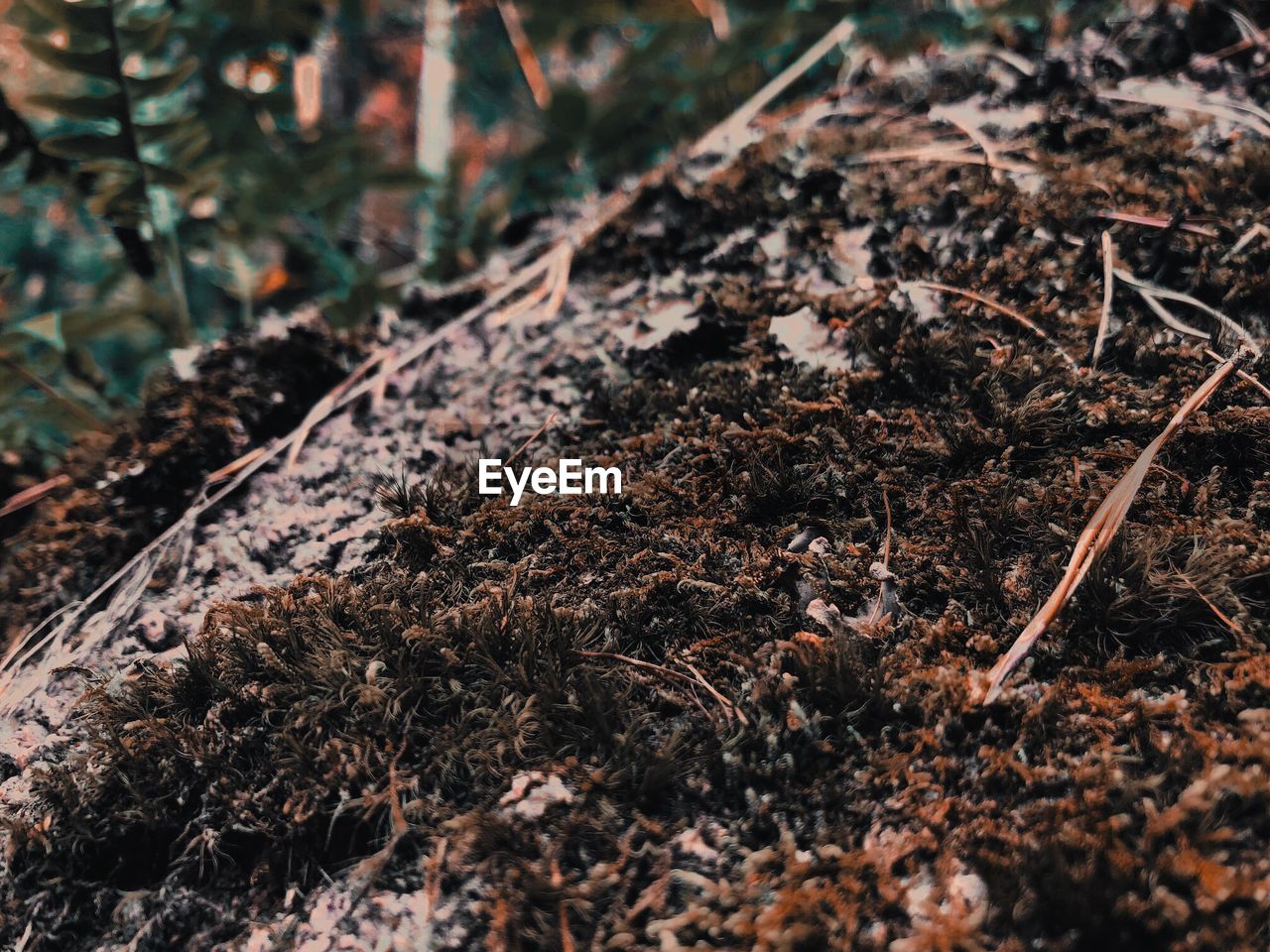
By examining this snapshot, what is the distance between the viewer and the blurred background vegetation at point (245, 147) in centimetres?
280

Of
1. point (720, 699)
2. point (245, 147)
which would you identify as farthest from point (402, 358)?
point (245, 147)

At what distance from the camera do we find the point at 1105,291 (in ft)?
6.45

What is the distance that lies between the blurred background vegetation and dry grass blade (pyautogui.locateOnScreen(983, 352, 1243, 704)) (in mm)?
2142

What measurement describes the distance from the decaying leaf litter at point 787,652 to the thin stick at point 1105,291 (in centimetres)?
2

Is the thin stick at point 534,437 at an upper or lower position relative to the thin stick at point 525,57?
lower

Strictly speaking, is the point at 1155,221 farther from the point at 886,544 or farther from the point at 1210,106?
the point at 886,544

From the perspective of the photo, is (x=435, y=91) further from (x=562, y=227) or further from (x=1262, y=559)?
(x=1262, y=559)

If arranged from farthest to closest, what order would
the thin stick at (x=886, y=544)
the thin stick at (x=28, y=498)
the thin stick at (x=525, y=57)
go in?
the thin stick at (x=525, y=57), the thin stick at (x=28, y=498), the thin stick at (x=886, y=544)

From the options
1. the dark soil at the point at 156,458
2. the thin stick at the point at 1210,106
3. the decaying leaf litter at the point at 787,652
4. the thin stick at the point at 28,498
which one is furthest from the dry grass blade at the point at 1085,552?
the thin stick at the point at 28,498

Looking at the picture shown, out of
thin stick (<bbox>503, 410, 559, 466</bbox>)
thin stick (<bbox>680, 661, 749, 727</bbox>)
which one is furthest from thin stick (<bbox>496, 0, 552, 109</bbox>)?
thin stick (<bbox>680, 661, 749, 727</bbox>)

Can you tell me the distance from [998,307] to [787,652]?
1079 mm

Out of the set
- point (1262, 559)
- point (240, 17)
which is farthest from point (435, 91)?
point (1262, 559)

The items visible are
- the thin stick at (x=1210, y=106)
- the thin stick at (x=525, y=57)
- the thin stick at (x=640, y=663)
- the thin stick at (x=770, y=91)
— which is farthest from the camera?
the thin stick at (x=525, y=57)

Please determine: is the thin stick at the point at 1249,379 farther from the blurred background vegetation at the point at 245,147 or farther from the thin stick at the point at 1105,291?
the blurred background vegetation at the point at 245,147
